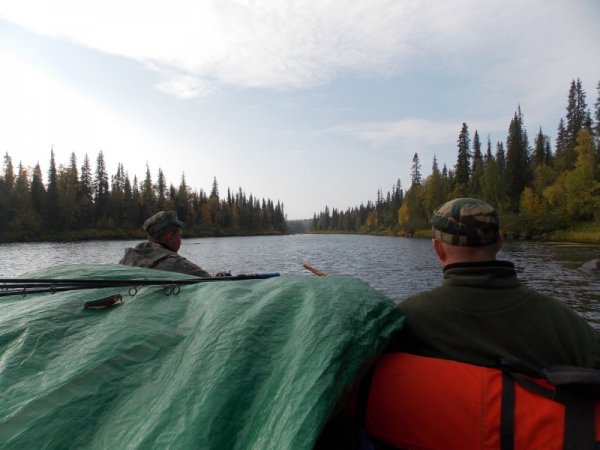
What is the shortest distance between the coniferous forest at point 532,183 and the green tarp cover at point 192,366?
46371 millimetres

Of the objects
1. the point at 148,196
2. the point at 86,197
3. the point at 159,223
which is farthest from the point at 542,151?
the point at 86,197

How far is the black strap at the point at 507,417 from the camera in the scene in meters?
1.63

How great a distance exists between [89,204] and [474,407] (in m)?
95.1

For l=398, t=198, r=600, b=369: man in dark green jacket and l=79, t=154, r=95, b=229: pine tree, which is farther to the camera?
l=79, t=154, r=95, b=229: pine tree

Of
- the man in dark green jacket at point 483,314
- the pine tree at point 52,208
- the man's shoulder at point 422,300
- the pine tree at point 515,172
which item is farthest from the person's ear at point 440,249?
the pine tree at point 52,208

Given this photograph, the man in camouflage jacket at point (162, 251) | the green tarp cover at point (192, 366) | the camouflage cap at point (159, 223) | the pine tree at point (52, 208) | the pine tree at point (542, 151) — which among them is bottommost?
the green tarp cover at point (192, 366)

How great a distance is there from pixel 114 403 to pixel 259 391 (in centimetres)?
71

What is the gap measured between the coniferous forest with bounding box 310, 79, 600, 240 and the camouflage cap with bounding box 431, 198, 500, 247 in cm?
4565

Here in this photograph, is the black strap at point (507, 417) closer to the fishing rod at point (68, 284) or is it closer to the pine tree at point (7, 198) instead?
the fishing rod at point (68, 284)

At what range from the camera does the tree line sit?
7019 centimetres

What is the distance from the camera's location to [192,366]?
6.11 ft

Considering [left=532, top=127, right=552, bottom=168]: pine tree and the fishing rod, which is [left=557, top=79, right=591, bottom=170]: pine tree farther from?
the fishing rod

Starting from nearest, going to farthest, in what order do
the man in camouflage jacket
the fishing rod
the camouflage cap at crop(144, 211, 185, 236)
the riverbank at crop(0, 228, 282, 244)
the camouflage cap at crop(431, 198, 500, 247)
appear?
the camouflage cap at crop(431, 198, 500, 247), the fishing rod, the man in camouflage jacket, the camouflage cap at crop(144, 211, 185, 236), the riverbank at crop(0, 228, 282, 244)

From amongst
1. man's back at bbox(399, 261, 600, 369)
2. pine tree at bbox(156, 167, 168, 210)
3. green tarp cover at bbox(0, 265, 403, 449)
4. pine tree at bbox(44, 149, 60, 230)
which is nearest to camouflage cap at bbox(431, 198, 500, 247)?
man's back at bbox(399, 261, 600, 369)
